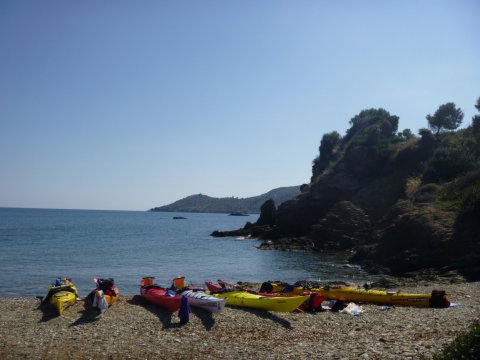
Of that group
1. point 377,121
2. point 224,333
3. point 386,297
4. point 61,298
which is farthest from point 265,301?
point 377,121

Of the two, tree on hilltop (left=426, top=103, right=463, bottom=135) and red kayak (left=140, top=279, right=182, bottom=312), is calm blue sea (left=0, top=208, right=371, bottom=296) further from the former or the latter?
tree on hilltop (left=426, top=103, right=463, bottom=135)

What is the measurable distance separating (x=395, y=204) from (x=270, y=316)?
40.5 metres

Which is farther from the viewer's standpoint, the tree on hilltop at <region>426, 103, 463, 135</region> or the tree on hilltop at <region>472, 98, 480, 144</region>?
the tree on hilltop at <region>426, 103, 463, 135</region>

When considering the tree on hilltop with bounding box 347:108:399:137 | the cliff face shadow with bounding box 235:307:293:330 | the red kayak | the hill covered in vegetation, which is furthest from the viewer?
the tree on hilltop with bounding box 347:108:399:137

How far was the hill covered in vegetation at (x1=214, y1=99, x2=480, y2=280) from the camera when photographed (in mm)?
35219

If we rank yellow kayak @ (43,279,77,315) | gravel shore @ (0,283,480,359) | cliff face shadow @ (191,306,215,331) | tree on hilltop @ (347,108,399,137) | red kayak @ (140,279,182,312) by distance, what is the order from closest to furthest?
gravel shore @ (0,283,480,359) → cliff face shadow @ (191,306,215,331) → yellow kayak @ (43,279,77,315) → red kayak @ (140,279,182,312) → tree on hilltop @ (347,108,399,137)

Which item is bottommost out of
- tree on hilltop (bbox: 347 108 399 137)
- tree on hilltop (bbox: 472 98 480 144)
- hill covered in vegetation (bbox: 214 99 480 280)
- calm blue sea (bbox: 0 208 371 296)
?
calm blue sea (bbox: 0 208 371 296)

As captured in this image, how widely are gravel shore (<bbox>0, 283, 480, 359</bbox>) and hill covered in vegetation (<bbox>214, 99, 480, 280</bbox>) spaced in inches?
655

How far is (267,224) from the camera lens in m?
80.3

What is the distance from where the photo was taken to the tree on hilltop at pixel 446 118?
7244 centimetres

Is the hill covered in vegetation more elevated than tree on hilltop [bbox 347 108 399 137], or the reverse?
tree on hilltop [bbox 347 108 399 137]

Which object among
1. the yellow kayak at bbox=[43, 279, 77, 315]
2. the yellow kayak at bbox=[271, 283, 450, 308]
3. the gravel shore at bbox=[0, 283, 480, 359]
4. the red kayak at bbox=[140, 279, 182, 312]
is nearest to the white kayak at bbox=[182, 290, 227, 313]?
the gravel shore at bbox=[0, 283, 480, 359]

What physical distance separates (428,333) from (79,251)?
151 feet

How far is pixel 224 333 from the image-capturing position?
578 inches
